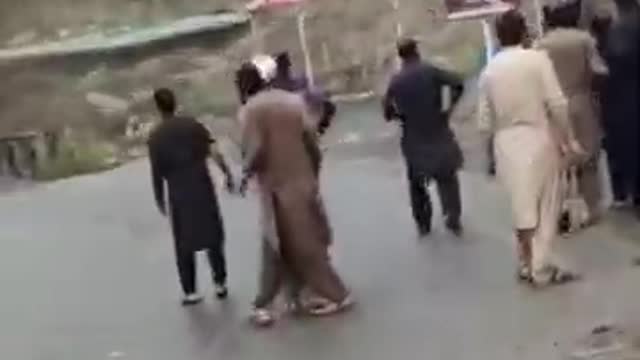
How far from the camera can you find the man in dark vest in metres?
13.1

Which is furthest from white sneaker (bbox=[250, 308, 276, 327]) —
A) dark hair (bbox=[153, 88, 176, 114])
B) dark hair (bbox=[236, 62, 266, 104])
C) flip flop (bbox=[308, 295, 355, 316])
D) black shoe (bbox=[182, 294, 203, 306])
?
dark hair (bbox=[153, 88, 176, 114])

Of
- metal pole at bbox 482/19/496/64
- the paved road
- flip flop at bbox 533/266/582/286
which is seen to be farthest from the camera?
metal pole at bbox 482/19/496/64

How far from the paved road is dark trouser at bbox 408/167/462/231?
6.8 inches

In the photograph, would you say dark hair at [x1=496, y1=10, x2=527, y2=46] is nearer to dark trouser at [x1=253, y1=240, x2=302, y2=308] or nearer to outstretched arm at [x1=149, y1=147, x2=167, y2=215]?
dark trouser at [x1=253, y1=240, x2=302, y2=308]

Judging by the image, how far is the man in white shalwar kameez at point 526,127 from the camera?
10.6 meters

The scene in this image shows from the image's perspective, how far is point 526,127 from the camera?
1072 centimetres

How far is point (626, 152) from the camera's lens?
1340 cm

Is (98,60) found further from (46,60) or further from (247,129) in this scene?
(247,129)

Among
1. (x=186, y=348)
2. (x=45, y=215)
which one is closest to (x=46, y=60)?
(x=45, y=215)

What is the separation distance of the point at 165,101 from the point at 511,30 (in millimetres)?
2658

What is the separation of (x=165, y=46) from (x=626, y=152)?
23.2m

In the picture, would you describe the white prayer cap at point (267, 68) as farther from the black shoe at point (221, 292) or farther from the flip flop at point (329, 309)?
the black shoe at point (221, 292)

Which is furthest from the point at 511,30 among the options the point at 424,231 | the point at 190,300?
the point at 424,231

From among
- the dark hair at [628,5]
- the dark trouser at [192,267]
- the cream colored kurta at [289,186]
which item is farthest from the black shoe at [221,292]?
the dark hair at [628,5]
